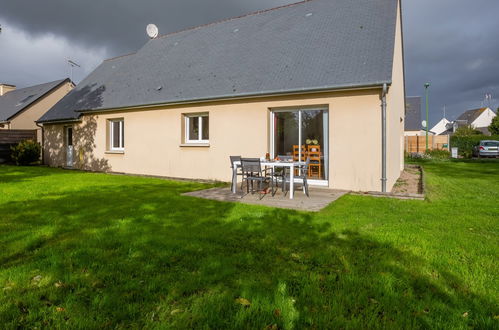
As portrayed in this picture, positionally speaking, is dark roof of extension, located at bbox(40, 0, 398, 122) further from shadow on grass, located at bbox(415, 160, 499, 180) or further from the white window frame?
shadow on grass, located at bbox(415, 160, 499, 180)

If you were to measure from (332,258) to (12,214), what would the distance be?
5.54 m

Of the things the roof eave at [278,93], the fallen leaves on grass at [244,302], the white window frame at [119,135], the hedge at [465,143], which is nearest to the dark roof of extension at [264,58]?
the roof eave at [278,93]

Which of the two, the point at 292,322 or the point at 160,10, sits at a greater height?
the point at 160,10

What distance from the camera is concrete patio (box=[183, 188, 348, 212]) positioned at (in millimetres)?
6418

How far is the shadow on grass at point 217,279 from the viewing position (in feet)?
7.74

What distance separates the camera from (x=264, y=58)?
11250 millimetres

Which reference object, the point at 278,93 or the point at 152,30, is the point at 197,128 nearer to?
the point at 278,93

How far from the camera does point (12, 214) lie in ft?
18.2

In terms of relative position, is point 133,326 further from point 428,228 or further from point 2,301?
point 428,228

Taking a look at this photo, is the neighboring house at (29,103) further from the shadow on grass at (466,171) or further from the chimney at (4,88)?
the shadow on grass at (466,171)

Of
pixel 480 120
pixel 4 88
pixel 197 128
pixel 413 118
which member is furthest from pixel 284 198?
pixel 480 120

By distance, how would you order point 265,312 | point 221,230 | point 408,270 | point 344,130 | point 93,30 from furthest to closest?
point 93,30 → point 344,130 → point 221,230 → point 408,270 → point 265,312

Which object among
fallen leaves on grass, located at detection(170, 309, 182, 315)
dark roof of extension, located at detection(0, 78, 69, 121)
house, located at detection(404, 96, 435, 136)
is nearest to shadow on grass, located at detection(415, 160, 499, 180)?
fallen leaves on grass, located at detection(170, 309, 182, 315)

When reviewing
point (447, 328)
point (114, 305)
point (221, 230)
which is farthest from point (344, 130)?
point (114, 305)
